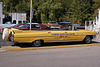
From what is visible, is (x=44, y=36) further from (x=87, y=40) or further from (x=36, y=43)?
(x=87, y=40)

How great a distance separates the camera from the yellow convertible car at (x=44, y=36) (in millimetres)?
9969

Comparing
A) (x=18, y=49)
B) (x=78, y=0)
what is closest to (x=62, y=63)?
(x=18, y=49)

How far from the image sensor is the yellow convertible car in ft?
32.7

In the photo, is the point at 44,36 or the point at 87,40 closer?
the point at 44,36

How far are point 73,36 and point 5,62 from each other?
5.46 m

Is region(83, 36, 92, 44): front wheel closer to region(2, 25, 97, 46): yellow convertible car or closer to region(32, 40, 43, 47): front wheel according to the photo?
region(2, 25, 97, 46): yellow convertible car

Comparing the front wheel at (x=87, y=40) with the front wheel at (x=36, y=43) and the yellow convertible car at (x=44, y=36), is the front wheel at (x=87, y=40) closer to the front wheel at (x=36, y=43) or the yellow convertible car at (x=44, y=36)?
the yellow convertible car at (x=44, y=36)

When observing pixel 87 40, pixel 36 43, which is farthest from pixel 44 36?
pixel 87 40

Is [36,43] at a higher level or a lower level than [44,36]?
lower

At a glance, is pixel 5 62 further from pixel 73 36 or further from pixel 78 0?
pixel 78 0

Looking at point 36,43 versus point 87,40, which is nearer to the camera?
point 36,43

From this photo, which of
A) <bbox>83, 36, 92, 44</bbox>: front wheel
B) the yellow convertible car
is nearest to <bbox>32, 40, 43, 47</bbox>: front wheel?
the yellow convertible car

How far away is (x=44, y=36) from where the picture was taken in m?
10.6

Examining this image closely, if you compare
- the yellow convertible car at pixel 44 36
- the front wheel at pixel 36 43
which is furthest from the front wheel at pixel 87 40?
the front wheel at pixel 36 43
